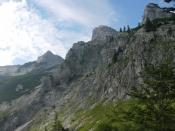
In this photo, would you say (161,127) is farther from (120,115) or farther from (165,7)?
(165,7)

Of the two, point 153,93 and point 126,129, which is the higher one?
point 153,93

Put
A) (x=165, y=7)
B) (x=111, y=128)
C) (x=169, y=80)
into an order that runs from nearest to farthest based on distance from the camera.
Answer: (x=165, y=7), (x=169, y=80), (x=111, y=128)

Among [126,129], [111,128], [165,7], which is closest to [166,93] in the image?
[165,7]

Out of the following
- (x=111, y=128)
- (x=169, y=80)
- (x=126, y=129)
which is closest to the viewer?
(x=169, y=80)

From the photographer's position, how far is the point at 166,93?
3319 centimetres

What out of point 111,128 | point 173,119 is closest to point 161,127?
point 173,119

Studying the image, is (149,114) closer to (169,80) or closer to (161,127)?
(161,127)

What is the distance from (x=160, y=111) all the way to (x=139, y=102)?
2190mm

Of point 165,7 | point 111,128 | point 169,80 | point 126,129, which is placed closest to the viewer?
point 165,7

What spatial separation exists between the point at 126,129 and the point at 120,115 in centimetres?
11450

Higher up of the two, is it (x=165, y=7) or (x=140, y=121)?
(x=165, y=7)

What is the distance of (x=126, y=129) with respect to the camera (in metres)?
146

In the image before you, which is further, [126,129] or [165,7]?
[126,129]

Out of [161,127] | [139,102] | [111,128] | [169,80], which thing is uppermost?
[169,80]
